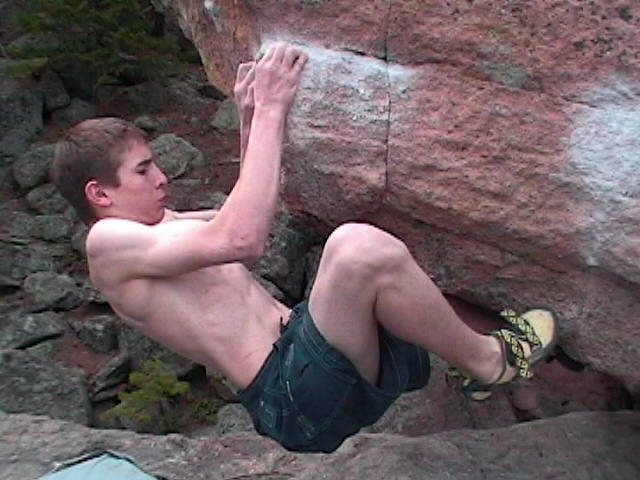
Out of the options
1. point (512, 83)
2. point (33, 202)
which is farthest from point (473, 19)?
point (33, 202)

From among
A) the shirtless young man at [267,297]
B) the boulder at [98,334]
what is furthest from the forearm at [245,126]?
the boulder at [98,334]

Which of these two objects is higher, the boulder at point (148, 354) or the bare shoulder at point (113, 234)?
the bare shoulder at point (113, 234)

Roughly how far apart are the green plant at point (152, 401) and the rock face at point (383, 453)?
1224 millimetres

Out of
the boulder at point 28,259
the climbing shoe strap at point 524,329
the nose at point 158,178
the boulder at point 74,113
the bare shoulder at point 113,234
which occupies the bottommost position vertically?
the boulder at point 28,259

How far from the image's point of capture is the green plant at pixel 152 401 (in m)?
3.88

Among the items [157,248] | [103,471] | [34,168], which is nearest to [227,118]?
[34,168]

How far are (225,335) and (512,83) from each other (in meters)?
0.84

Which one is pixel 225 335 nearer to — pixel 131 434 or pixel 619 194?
pixel 131 434

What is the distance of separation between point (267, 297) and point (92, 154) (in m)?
0.53

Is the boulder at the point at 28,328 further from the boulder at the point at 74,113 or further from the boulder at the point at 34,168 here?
the boulder at the point at 74,113

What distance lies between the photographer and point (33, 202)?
5.25m

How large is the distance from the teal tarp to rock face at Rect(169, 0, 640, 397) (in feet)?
2.67

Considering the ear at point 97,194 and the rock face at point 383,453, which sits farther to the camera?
the rock face at point 383,453

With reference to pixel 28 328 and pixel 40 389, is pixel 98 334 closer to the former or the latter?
pixel 28 328
